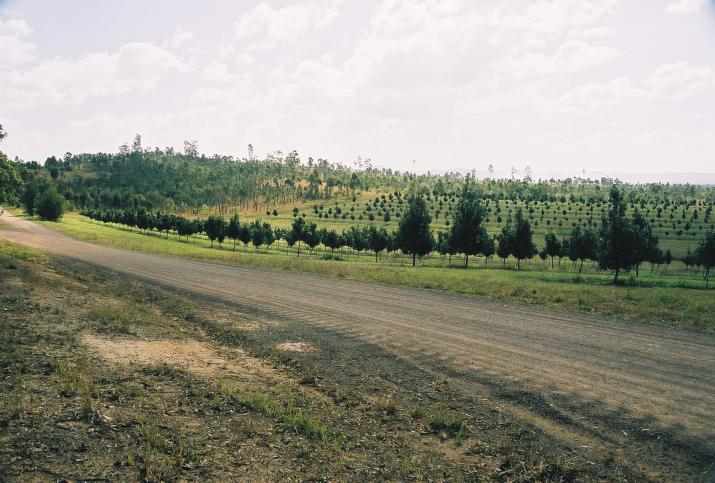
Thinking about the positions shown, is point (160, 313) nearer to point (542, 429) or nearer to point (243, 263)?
point (542, 429)

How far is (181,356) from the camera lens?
13977mm

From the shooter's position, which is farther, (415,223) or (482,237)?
(482,237)

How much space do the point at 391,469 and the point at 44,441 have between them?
6253 mm

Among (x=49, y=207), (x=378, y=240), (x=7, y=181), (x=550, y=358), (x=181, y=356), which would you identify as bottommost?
(x=181, y=356)

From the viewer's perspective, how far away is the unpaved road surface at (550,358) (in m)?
9.91

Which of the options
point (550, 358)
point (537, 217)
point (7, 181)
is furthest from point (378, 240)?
point (537, 217)

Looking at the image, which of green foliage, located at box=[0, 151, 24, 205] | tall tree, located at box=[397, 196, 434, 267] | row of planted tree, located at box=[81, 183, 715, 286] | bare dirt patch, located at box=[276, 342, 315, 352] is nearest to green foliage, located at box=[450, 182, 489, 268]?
row of planted tree, located at box=[81, 183, 715, 286]

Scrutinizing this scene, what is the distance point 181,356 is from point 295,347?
147 inches

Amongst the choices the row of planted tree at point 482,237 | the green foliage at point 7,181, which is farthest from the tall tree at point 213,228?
the green foliage at point 7,181

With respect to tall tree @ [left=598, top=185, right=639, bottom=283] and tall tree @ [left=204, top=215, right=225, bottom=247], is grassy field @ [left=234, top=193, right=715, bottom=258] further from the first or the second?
tall tree @ [left=598, top=185, right=639, bottom=283]

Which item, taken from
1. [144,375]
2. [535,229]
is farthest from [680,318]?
[535,229]

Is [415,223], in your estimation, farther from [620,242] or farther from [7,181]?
[7,181]

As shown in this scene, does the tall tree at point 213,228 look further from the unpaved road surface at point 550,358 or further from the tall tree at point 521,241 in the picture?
the unpaved road surface at point 550,358

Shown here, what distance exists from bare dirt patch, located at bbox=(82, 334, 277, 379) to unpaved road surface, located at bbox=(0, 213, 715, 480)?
260 centimetres
